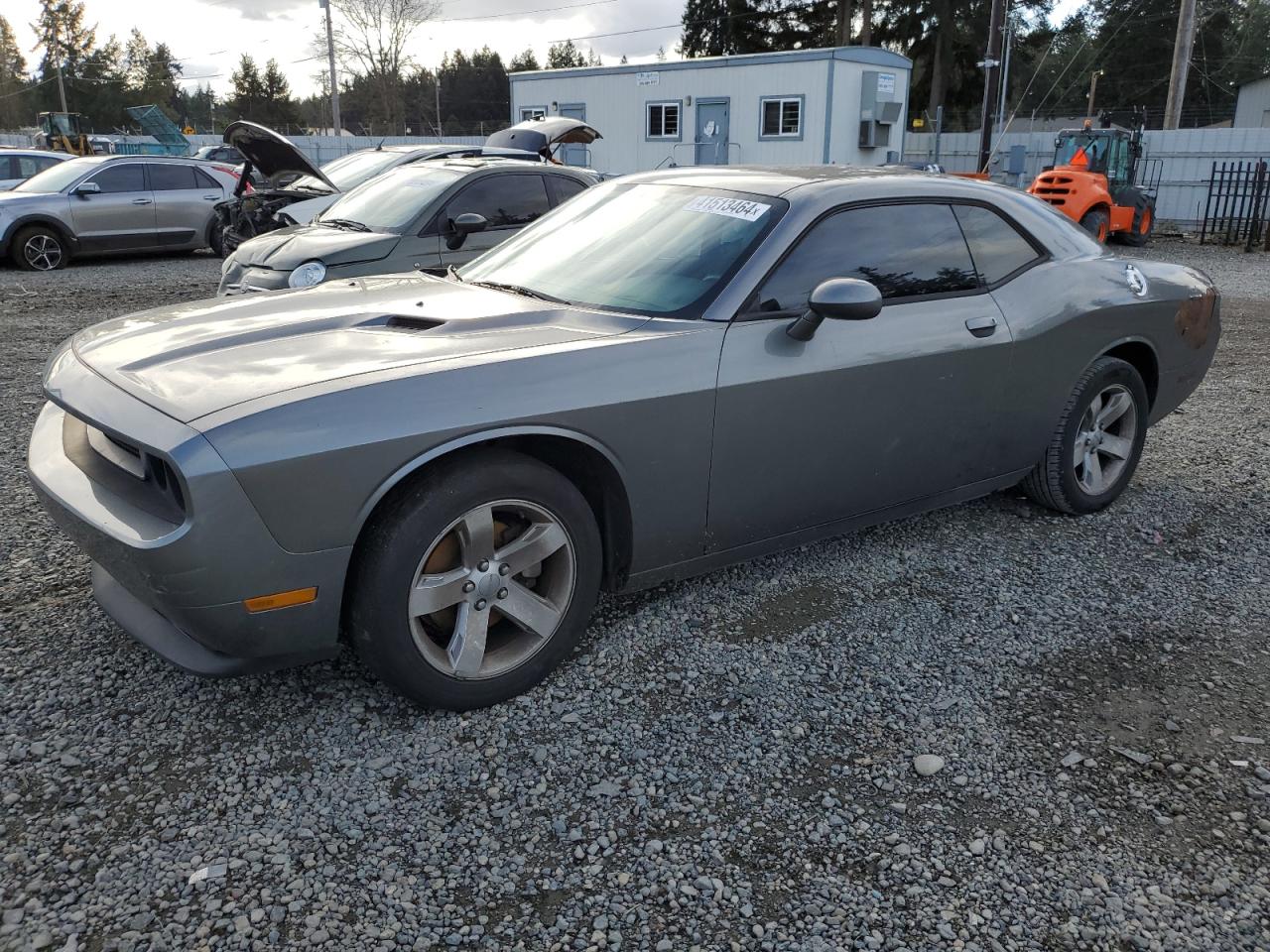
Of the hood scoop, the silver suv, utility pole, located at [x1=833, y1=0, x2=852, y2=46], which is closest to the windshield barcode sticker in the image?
the hood scoop

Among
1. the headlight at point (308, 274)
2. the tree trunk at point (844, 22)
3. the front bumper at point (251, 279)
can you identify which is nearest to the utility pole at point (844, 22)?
the tree trunk at point (844, 22)

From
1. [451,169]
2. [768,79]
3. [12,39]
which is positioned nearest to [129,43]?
[12,39]

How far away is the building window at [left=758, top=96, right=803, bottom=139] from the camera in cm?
2170

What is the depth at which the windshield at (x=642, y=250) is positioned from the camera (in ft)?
11.1

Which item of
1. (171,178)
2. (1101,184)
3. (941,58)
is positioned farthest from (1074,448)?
(941,58)

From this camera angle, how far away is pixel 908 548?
14.0 ft

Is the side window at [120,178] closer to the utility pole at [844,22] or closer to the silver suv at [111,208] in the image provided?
the silver suv at [111,208]

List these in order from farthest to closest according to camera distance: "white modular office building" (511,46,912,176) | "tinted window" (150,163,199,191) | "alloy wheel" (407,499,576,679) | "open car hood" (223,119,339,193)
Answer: "white modular office building" (511,46,912,176), "tinted window" (150,163,199,191), "open car hood" (223,119,339,193), "alloy wheel" (407,499,576,679)

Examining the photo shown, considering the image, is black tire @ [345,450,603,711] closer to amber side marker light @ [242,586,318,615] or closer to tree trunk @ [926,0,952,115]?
amber side marker light @ [242,586,318,615]

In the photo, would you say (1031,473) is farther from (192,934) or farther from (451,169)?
(451,169)

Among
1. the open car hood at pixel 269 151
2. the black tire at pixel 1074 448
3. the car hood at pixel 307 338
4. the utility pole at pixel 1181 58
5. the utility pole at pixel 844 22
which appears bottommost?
the black tire at pixel 1074 448

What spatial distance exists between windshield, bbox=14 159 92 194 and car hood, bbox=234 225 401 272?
6.96 m

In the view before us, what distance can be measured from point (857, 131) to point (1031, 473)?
1963 centimetres

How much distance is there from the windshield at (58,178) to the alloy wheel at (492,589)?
42.1 ft
